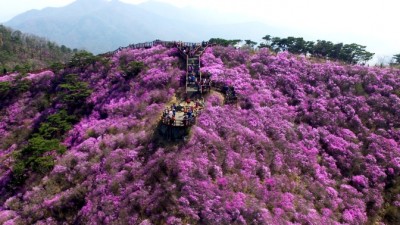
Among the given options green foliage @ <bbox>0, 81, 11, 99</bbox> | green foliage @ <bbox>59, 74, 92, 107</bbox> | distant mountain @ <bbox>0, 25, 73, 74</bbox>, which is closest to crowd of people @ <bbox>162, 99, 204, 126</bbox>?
green foliage @ <bbox>59, 74, 92, 107</bbox>

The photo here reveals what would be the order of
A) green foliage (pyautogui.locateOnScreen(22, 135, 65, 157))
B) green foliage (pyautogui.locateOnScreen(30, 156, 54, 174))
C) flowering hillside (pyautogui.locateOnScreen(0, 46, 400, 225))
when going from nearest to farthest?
flowering hillside (pyautogui.locateOnScreen(0, 46, 400, 225)) < green foliage (pyautogui.locateOnScreen(30, 156, 54, 174)) < green foliage (pyautogui.locateOnScreen(22, 135, 65, 157))

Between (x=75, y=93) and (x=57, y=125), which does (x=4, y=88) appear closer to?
(x=75, y=93)

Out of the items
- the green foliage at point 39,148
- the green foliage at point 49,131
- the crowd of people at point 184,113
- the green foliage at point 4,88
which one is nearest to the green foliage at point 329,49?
the crowd of people at point 184,113

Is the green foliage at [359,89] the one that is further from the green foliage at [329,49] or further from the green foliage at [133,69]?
the green foliage at [133,69]

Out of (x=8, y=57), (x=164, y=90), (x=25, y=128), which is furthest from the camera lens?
(x=8, y=57)

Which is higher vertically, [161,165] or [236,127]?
[236,127]

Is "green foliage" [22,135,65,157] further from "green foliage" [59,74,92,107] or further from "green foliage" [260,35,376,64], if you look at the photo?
"green foliage" [260,35,376,64]

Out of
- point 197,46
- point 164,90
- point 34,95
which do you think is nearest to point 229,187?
point 164,90

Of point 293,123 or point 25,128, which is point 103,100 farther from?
point 293,123

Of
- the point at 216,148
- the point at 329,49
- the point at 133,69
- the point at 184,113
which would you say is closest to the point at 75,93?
the point at 133,69
